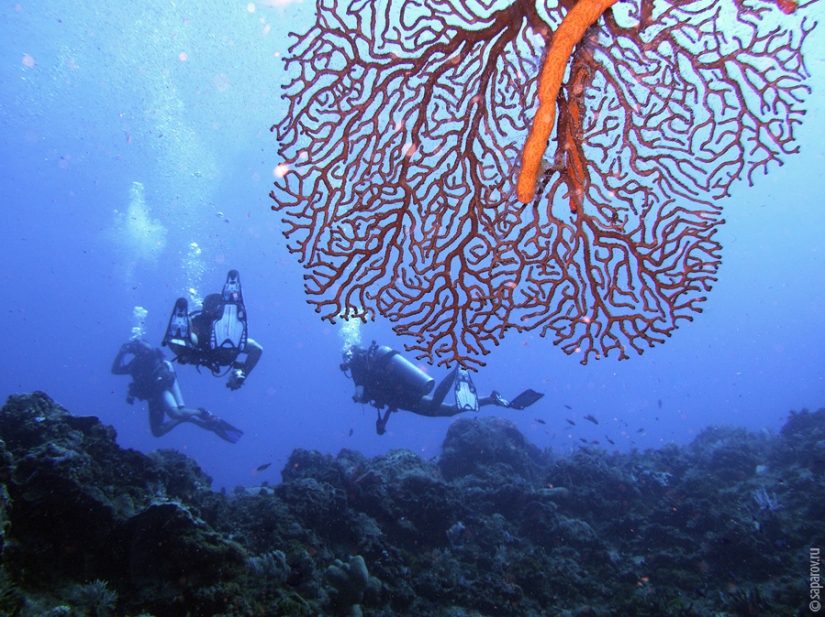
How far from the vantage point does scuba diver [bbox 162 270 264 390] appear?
1104 centimetres

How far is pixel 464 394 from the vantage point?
16.3 meters

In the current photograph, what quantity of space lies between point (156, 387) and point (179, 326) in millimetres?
10174

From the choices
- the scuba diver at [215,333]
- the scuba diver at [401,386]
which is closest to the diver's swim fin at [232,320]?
the scuba diver at [215,333]

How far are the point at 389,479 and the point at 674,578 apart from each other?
6985 mm

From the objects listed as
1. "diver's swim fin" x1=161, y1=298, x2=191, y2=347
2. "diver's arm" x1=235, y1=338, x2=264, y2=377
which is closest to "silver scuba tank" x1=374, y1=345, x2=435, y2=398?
"diver's arm" x1=235, y1=338, x2=264, y2=377

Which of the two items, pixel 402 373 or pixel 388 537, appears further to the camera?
pixel 402 373

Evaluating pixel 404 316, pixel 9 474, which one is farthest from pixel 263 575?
pixel 404 316

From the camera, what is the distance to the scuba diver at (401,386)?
50.6ft

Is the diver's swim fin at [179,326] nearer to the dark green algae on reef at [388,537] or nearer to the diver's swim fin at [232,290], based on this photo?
the diver's swim fin at [232,290]

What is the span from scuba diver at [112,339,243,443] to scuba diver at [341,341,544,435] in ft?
23.0

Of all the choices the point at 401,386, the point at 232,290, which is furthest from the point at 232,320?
the point at 401,386

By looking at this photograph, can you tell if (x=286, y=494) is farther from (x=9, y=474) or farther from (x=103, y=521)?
(x=9, y=474)

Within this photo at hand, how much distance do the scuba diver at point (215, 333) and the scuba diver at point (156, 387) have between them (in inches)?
282

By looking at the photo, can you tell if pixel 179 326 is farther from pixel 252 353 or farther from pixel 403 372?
pixel 403 372
